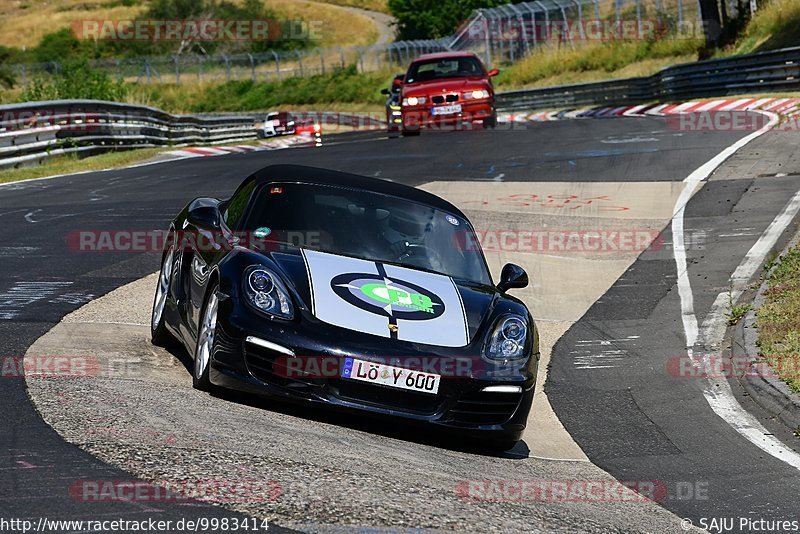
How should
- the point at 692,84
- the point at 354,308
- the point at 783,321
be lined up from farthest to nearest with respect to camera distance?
the point at 692,84
the point at 783,321
the point at 354,308

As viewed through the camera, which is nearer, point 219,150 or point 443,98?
point 443,98

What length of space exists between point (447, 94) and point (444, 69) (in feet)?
2.86

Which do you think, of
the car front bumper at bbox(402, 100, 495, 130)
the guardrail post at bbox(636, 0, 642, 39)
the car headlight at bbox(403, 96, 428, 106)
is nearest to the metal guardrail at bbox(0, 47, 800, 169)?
the guardrail post at bbox(636, 0, 642, 39)

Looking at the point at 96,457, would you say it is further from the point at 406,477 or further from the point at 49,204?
the point at 49,204

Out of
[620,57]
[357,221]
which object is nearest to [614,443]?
[357,221]

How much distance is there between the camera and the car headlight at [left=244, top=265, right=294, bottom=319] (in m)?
6.28

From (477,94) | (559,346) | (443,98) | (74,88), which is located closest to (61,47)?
(74,88)

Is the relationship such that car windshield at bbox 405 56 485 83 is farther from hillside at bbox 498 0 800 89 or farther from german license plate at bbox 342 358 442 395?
german license plate at bbox 342 358 442 395

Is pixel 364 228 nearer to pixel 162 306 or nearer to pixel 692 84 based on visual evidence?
pixel 162 306

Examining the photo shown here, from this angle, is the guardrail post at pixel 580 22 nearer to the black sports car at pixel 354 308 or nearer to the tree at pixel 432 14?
the tree at pixel 432 14

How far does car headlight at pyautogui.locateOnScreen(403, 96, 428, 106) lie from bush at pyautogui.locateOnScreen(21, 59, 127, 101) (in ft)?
33.7

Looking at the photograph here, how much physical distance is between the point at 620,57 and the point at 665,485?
42.1 meters

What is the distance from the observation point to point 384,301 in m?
6.46

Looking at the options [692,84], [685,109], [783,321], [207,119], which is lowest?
[685,109]
